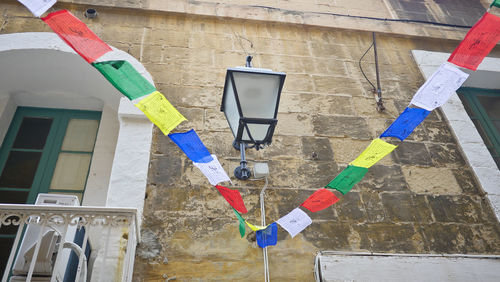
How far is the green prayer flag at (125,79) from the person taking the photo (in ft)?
7.50

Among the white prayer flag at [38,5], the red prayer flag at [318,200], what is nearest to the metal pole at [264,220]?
the red prayer flag at [318,200]

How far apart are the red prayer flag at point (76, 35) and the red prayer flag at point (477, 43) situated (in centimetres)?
247

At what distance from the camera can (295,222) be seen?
2.62 metres

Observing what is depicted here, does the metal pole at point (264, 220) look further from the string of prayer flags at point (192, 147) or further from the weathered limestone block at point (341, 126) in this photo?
the weathered limestone block at point (341, 126)

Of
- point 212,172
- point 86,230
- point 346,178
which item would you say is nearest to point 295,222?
point 346,178

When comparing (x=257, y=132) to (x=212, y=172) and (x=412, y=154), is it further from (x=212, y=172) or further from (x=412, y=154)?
(x=412, y=154)

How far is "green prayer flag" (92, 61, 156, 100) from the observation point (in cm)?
229

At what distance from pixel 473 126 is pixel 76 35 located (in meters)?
3.66

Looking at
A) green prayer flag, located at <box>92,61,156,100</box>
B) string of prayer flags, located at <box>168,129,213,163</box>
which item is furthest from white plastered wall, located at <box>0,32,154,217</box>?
green prayer flag, located at <box>92,61,156,100</box>

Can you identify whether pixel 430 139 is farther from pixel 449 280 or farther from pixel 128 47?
pixel 128 47

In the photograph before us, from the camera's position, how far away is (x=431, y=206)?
3074mm

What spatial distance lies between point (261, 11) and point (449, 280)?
3334mm

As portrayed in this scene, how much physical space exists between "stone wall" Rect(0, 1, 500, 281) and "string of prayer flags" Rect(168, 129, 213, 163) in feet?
1.86

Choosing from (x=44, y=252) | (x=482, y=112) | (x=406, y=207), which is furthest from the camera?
(x=482, y=112)
